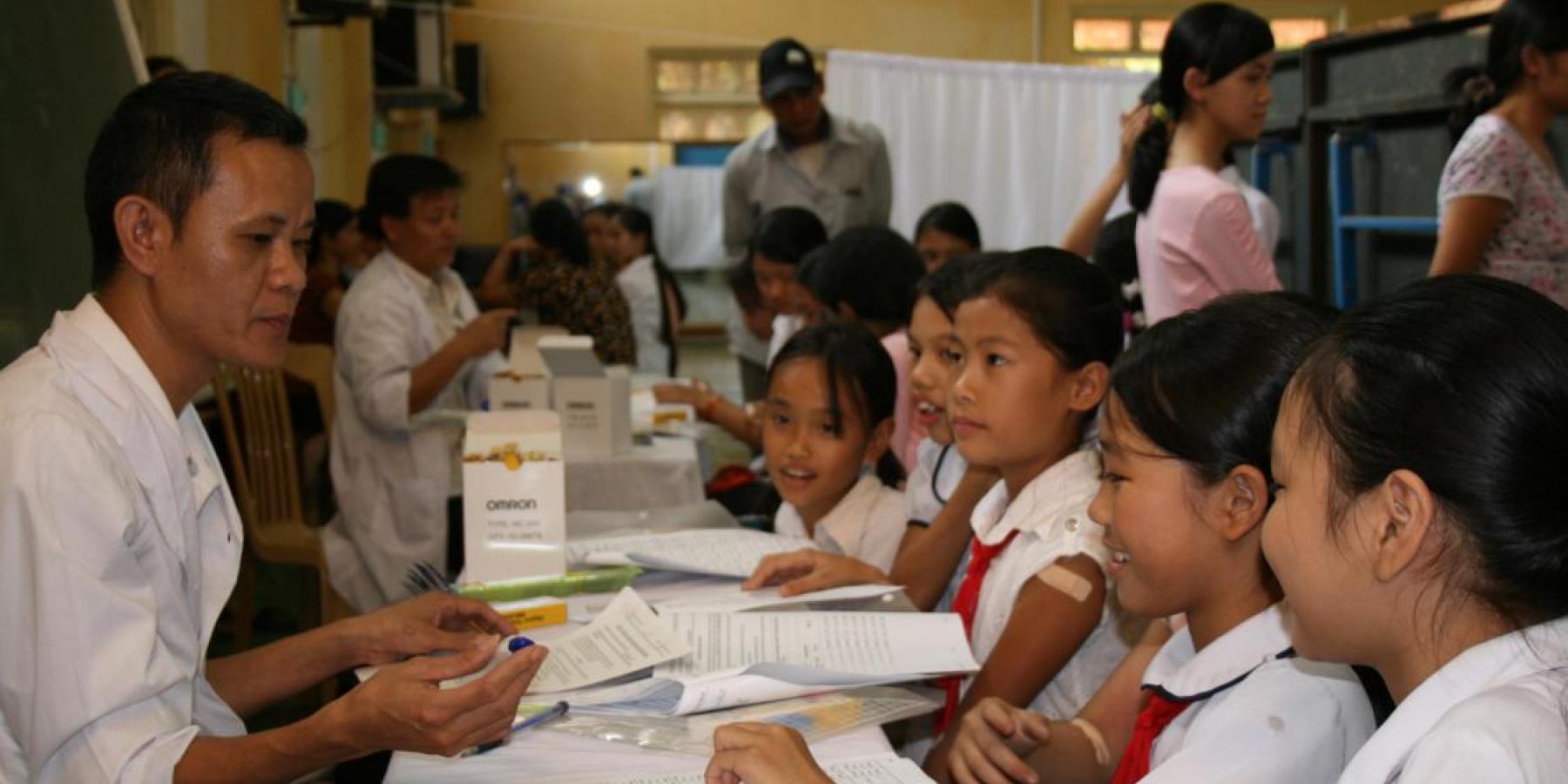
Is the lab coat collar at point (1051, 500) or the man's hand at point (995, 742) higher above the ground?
the lab coat collar at point (1051, 500)

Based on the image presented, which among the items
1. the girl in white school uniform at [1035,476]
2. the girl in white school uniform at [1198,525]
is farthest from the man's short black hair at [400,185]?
the girl in white school uniform at [1198,525]

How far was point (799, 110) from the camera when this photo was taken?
197 inches

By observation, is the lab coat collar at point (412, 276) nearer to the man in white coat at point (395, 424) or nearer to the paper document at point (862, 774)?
the man in white coat at point (395, 424)

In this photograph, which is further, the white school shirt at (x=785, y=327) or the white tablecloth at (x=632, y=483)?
the white school shirt at (x=785, y=327)

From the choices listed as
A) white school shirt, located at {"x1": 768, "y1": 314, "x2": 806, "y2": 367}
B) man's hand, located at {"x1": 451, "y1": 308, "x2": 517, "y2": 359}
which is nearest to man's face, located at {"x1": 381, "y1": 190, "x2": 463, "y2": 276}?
man's hand, located at {"x1": 451, "y1": 308, "x2": 517, "y2": 359}

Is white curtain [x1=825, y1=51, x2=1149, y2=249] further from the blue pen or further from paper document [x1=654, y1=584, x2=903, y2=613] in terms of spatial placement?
the blue pen

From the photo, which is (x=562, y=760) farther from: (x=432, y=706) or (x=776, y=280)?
(x=776, y=280)

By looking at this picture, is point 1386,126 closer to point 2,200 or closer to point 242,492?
point 242,492

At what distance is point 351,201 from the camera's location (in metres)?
8.60

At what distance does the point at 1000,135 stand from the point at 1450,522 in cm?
655

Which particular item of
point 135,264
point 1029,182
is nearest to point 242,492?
point 135,264

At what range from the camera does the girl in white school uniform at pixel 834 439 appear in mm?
2562

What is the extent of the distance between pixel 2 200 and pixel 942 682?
1.51 m

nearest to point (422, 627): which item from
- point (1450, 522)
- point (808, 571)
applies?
point (808, 571)
